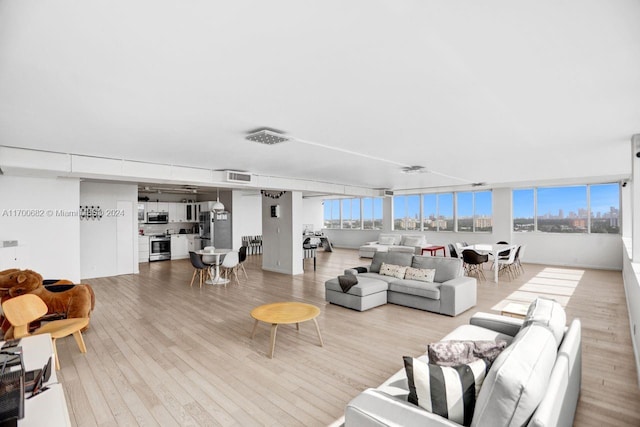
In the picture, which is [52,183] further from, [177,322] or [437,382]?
[437,382]

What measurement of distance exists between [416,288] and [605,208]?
7.84m

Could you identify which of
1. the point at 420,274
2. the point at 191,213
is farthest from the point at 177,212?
the point at 420,274

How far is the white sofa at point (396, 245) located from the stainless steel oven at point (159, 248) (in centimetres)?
679

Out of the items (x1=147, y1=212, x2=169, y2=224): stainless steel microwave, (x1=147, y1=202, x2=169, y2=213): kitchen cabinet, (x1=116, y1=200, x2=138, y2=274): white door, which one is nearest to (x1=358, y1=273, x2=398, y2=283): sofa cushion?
(x1=116, y1=200, x2=138, y2=274): white door

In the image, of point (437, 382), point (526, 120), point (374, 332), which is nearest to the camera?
point (437, 382)

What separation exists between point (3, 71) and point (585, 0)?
3.37 meters

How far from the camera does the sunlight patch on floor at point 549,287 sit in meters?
5.60

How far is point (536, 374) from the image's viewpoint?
4.91 ft

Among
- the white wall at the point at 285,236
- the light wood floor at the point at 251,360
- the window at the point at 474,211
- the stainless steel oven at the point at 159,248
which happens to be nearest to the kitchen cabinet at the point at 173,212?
the stainless steel oven at the point at 159,248

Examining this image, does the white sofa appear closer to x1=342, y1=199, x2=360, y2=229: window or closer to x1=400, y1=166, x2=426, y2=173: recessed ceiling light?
x1=342, y1=199, x2=360, y2=229: window

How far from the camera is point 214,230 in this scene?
1089 centimetres

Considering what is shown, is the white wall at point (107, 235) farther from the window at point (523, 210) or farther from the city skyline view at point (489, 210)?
the window at point (523, 210)

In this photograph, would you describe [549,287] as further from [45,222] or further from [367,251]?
[45,222]

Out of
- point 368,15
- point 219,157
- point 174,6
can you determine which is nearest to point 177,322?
point 219,157
